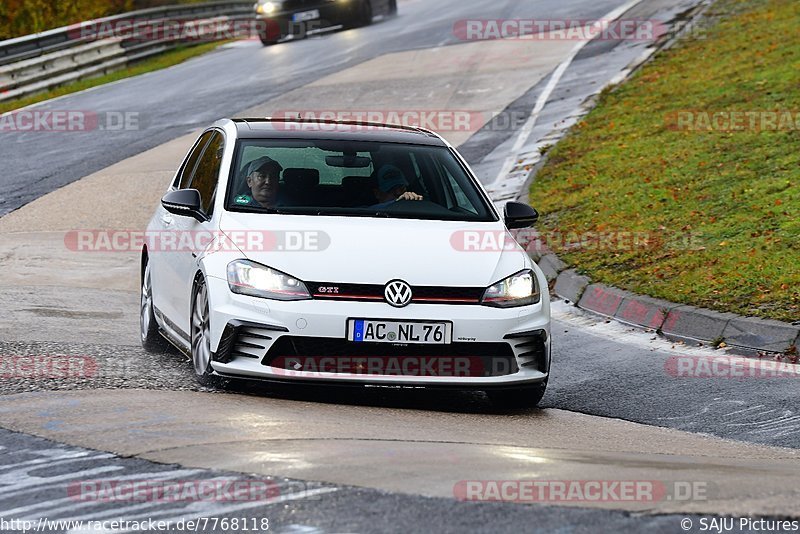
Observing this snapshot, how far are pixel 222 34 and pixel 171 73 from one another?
8.17 m

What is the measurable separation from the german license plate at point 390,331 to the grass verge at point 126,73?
62.4 ft

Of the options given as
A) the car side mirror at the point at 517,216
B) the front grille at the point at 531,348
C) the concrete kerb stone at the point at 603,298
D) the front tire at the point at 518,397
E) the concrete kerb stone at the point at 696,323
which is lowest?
the concrete kerb stone at the point at 603,298

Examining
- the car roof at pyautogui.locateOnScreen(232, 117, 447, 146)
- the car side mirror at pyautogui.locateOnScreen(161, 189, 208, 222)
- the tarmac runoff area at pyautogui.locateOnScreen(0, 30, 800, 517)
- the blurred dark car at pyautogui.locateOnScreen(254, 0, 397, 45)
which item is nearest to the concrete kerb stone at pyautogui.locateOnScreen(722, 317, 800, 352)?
the tarmac runoff area at pyautogui.locateOnScreen(0, 30, 800, 517)

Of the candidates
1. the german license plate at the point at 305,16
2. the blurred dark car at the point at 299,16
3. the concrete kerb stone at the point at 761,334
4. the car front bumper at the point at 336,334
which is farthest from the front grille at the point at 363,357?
the german license plate at the point at 305,16

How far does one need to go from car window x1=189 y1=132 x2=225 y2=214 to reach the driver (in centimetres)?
101

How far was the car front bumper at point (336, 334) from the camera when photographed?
7.18 metres

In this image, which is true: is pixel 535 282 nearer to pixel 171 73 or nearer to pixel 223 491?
pixel 223 491

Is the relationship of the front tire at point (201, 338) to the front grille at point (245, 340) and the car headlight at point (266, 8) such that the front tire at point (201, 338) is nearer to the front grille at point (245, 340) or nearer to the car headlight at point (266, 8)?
the front grille at point (245, 340)

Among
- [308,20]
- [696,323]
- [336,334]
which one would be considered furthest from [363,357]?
[308,20]

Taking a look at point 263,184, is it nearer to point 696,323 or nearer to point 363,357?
point 363,357

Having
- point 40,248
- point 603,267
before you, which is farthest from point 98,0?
point 603,267

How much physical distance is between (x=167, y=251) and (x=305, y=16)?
25631 mm

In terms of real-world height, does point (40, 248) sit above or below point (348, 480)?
below

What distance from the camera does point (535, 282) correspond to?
305 inches
